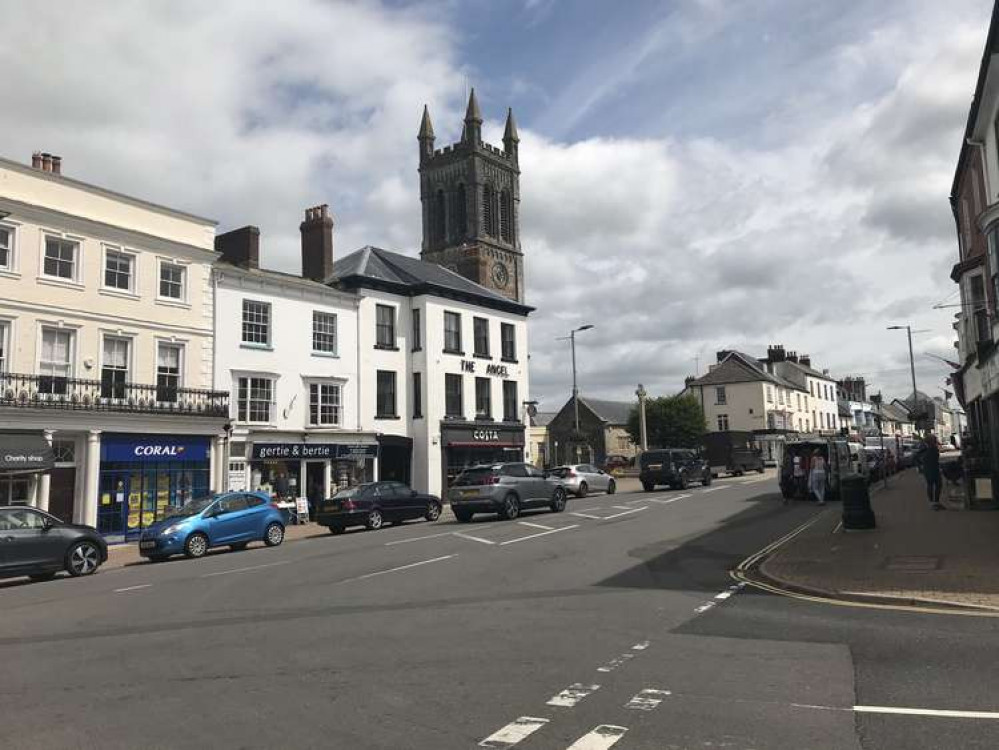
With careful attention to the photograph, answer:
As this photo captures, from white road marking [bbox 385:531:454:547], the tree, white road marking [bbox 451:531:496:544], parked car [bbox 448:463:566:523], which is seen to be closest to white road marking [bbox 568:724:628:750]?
white road marking [bbox 451:531:496:544]

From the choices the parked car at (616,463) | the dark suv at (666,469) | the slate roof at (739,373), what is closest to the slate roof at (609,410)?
the slate roof at (739,373)

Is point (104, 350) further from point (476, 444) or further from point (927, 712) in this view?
point (927, 712)

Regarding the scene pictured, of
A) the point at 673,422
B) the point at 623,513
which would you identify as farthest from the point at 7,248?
the point at 673,422

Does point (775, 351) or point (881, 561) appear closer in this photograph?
point (881, 561)

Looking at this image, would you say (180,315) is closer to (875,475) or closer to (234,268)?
(234,268)

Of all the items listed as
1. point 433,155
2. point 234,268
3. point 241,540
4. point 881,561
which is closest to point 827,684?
point 881,561

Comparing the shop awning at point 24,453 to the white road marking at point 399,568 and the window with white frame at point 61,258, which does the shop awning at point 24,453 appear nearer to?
the window with white frame at point 61,258

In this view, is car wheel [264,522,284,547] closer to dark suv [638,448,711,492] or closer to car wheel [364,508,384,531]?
car wheel [364,508,384,531]

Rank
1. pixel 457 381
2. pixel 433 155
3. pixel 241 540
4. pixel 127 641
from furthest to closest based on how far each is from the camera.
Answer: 1. pixel 433 155
2. pixel 457 381
3. pixel 241 540
4. pixel 127 641

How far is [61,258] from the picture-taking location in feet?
77.8

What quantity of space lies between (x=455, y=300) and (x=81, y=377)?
1753cm

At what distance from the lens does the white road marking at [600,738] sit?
4945 millimetres

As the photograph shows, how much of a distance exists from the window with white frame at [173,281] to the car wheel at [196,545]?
10.1 m

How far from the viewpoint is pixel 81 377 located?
23.6 m
